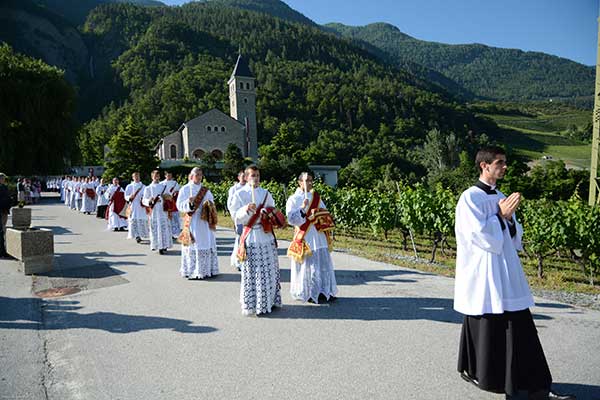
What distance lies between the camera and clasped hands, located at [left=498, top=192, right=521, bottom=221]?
11.4ft

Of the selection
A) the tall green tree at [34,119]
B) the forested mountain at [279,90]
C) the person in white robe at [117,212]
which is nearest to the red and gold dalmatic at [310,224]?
the person in white robe at [117,212]

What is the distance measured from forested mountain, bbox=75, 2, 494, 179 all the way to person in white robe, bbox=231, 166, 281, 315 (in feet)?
156

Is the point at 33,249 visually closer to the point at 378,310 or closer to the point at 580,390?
the point at 378,310

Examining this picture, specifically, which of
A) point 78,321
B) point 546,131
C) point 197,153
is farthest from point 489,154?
point 546,131

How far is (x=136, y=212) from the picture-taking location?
13.7 metres

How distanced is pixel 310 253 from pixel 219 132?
244ft

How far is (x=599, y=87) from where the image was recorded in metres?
14.5

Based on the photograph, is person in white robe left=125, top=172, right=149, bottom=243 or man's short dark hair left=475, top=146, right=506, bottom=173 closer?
man's short dark hair left=475, top=146, right=506, bottom=173

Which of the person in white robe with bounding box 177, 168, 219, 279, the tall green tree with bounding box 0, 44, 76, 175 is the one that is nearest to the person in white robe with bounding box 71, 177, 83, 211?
the tall green tree with bounding box 0, 44, 76, 175

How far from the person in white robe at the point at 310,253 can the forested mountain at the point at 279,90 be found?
47.1m

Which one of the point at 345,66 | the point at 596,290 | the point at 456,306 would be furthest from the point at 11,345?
the point at 345,66

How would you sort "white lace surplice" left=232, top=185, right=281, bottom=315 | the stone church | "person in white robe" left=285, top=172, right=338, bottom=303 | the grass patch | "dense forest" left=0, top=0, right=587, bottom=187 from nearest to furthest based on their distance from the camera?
"white lace surplice" left=232, top=185, right=281, bottom=315 → "person in white robe" left=285, top=172, right=338, bottom=303 → the grass patch → the stone church → "dense forest" left=0, top=0, right=587, bottom=187

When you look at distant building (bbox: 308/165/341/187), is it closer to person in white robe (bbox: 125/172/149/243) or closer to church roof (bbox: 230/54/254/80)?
church roof (bbox: 230/54/254/80)

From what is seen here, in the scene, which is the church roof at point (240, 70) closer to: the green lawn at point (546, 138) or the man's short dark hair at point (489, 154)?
the green lawn at point (546, 138)
